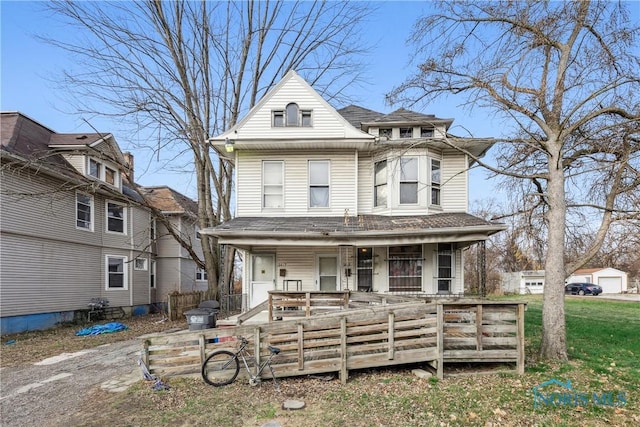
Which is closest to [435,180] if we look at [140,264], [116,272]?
[116,272]

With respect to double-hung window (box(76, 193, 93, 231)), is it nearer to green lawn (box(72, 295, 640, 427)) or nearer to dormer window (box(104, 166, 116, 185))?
dormer window (box(104, 166, 116, 185))

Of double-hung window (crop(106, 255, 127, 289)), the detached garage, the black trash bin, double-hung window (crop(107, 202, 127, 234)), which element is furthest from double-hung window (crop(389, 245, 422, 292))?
the detached garage

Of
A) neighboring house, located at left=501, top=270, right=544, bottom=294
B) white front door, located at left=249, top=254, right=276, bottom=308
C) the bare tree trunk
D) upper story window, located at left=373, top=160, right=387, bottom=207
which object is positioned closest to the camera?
the bare tree trunk

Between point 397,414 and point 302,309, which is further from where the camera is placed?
point 302,309

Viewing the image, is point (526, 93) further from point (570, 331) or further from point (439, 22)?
point (570, 331)

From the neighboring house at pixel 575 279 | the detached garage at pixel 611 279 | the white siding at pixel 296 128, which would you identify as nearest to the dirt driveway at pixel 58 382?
the white siding at pixel 296 128

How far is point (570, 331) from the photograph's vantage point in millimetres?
10859

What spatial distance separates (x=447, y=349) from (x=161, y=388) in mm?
5122

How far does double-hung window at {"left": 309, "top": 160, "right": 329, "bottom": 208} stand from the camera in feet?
39.0

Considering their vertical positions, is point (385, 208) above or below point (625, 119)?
below

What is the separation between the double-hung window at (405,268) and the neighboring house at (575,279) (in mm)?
28800

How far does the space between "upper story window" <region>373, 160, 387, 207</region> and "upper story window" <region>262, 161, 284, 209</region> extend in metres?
3.24

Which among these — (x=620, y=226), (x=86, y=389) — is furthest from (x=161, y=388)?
(x=620, y=226)

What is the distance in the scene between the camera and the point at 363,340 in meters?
6.44
